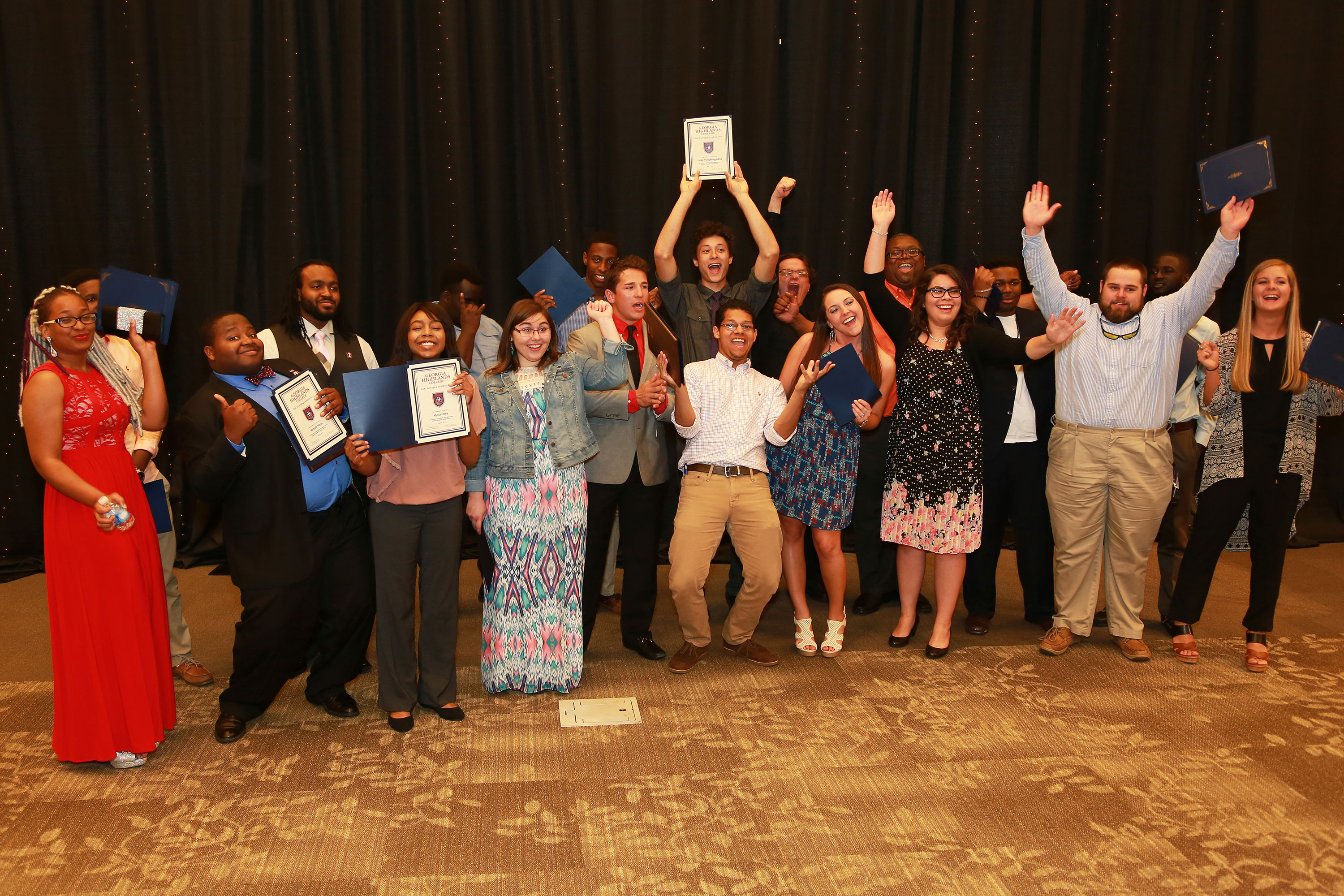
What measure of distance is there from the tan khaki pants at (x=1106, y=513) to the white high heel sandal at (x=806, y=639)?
1096 mm

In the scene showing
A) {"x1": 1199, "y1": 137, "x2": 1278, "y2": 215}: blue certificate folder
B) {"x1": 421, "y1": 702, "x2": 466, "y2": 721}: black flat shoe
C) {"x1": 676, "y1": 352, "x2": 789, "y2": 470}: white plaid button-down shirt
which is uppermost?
{"x1": 1199, "y1": 137, "x2": 1278, "y2": 215}: blue certificate folder

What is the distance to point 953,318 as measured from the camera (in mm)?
3760

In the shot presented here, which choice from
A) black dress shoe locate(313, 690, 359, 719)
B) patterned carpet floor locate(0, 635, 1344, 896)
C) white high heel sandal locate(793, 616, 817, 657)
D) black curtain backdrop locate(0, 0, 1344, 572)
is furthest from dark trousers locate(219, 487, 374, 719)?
black curtain backdrop locate(0, 0, 1344, 572)

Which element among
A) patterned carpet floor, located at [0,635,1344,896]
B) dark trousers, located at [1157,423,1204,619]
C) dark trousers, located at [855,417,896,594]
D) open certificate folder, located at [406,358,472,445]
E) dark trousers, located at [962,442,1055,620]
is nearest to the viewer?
patterned carpet floor, located at [0,635,1344,896]

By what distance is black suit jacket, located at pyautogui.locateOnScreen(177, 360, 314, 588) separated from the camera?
293 cm

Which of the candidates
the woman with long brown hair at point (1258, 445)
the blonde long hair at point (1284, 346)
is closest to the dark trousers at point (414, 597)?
the woman with long brown hair at point (1258, 445)

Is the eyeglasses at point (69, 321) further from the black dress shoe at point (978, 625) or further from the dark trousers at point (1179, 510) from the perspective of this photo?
the dark trousers at point (1179, 510)

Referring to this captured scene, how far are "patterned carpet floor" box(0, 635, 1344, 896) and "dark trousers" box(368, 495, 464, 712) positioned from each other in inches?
5.7

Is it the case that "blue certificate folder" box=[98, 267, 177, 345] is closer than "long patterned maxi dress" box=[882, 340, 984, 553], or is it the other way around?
"blue certificate folder" box=[98, 267, 177, 345]

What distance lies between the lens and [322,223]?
539cm

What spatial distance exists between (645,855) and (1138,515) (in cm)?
257

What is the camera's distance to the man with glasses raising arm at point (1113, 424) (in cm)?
366

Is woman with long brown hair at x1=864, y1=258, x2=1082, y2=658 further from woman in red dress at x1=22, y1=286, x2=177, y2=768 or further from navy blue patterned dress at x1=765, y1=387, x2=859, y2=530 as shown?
woman in red dress at x1=22, y1=286, x2=177, y2=768

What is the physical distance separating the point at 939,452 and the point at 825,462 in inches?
19.0
